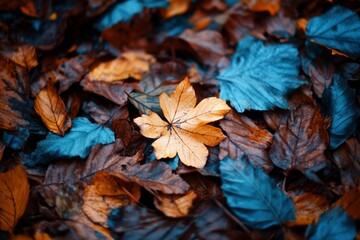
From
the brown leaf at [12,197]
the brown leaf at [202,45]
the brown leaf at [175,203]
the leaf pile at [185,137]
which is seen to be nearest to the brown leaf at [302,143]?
the leaf pile at [185,137]

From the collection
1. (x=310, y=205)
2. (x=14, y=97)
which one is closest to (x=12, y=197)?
(x=14, y=97)

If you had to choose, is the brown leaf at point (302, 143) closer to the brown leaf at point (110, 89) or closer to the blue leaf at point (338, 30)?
the blue leaf at point (338, 30)

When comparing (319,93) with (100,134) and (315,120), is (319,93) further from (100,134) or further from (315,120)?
(100,134)

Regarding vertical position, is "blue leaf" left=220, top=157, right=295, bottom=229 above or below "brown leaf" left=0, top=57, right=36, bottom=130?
below

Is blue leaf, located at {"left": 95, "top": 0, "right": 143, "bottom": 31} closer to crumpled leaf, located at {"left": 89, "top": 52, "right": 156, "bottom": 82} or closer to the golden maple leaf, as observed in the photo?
crumpled leaf, located at {"left": 89, "top": 52, "right": 156, "bottom": 82}

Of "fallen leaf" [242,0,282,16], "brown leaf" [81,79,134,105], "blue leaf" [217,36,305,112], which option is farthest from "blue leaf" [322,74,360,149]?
"brown leaf" [81,79,134,105]

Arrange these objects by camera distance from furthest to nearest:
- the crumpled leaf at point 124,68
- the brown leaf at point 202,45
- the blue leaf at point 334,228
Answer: the brown leaf at point 202,45
the crumpled leaf at point 124,68
the blue leaf at point 334,228

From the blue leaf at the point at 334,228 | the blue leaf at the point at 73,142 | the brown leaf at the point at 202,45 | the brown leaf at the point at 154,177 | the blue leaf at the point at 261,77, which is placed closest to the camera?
the blue leaf at the point at 334,228
